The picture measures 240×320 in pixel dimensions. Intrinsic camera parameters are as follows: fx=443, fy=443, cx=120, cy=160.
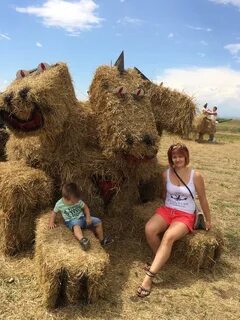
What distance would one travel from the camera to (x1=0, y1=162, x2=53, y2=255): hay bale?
16.2 ft

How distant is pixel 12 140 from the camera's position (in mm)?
6219

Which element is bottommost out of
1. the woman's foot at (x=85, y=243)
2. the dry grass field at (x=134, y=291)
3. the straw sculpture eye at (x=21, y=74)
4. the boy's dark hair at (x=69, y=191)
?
the dry grass field at (x=134, y=291)

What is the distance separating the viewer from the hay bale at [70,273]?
400 cm

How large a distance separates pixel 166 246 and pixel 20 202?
1.68 metres

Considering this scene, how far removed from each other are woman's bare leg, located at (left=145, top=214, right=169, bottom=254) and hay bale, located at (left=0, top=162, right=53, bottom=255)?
3.97ft

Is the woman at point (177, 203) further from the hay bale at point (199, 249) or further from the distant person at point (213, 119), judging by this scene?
the distant person at point (213, 119)

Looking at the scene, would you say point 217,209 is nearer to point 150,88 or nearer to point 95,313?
point 150,88

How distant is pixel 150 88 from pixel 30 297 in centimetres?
318

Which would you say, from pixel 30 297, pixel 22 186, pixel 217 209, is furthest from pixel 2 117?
pixel 217 209

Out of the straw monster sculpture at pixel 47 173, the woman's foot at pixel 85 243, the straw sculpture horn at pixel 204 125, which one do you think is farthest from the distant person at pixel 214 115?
the woman's foot at pixel 85 243

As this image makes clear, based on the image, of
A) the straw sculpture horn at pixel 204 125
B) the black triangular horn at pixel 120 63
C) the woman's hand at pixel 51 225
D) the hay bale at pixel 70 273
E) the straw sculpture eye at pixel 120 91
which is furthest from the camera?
the straw sculpture horn at pixel 204 125

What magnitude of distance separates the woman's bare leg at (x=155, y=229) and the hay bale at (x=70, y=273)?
0.87 metres

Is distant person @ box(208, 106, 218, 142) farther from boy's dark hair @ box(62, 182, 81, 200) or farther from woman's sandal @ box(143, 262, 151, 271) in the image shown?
boy's dark hair @ box(62, 182, 81, 200)

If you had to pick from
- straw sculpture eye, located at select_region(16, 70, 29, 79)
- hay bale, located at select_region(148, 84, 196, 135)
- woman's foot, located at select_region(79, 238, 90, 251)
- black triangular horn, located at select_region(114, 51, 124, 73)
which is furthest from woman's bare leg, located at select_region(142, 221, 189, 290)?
straw sculpture eye, located at select_region(16, 70, 29, 79)
